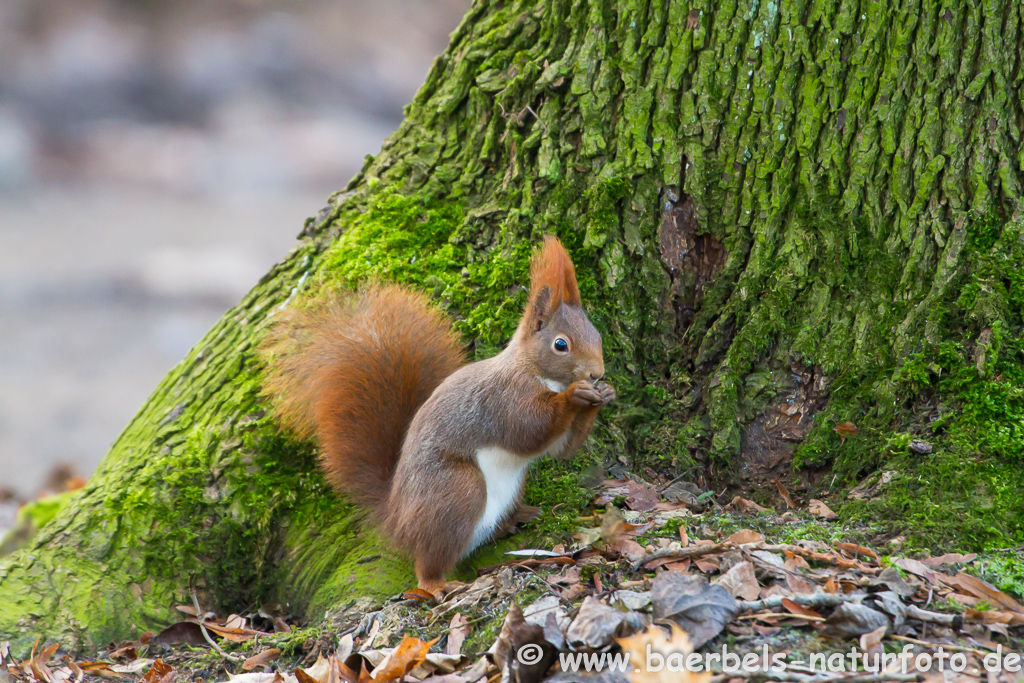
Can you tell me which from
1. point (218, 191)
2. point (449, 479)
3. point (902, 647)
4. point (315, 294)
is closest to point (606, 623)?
point (902, 647)

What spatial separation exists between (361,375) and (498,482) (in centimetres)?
47

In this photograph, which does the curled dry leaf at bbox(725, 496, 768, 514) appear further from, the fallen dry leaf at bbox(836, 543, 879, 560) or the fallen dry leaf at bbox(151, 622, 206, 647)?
the fallen dry leaf at bbox(151, 622, 206, 647)

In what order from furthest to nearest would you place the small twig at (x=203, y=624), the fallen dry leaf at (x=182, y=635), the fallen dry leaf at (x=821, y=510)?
the fallen dry leaf at (x=182, y=635)
the small twig at (x=203, y=624)
the fallen dry leaf at (x=821, y=510)

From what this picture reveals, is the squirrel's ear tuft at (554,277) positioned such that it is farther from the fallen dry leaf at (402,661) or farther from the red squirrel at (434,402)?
the fallen dry leaf at (402,661)

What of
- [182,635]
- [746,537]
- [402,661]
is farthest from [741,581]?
[182,635]

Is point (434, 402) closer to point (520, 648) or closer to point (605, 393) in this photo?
point (605, 393)

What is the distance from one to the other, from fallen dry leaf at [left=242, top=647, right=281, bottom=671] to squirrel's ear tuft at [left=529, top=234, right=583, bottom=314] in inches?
41.9

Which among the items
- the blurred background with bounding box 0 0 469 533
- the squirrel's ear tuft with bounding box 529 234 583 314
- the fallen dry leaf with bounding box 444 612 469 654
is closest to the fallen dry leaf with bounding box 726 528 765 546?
the fallen dry leaf with bounding box 444 612 469 654

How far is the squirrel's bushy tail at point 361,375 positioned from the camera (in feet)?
7.72

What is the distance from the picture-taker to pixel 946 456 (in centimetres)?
204

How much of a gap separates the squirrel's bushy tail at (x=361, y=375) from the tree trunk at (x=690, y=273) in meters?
0.16

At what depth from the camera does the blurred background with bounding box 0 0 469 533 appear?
6.15 meters

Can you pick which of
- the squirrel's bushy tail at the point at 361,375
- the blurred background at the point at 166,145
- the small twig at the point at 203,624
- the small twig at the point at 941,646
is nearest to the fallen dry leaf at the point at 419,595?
the squirrel's bushy tail at the point at 361,375

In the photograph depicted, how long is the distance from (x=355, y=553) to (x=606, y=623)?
3.50ft
